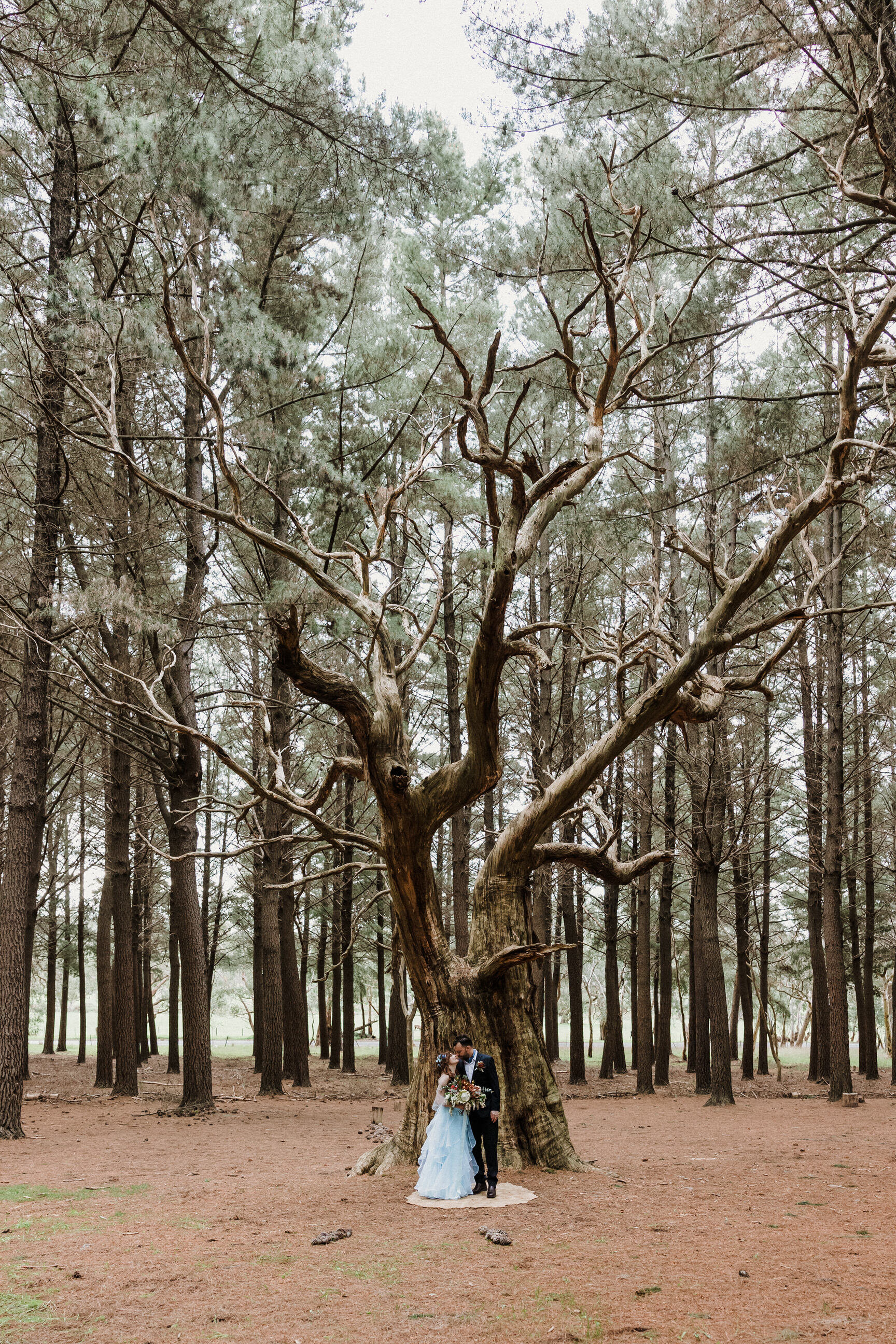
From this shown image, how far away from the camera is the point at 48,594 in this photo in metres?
11.0

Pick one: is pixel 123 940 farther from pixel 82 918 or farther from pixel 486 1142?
pixel 82 918

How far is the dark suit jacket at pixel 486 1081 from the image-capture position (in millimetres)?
7090

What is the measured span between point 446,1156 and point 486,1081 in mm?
604

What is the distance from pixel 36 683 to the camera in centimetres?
1114

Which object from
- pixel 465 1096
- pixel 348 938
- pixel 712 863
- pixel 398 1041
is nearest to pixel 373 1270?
pixel 465 1096

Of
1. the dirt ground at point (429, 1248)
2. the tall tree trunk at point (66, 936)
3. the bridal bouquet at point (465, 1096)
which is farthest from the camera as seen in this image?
the tall tree trunk at point (66, 936)

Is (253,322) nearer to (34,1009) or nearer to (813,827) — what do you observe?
(813,827)

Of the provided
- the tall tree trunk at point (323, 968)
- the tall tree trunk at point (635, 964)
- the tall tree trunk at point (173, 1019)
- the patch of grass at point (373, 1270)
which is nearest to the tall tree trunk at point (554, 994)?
the tall tree trunk at point (635, 964)

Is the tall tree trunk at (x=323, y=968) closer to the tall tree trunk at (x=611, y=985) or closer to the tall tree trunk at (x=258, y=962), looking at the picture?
the tall tree trunk at (x=258, y=962)

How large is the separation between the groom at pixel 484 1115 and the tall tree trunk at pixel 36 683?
5.74 metres

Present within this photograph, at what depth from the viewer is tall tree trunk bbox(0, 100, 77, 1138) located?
10242 millimetres

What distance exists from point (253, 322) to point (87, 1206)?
7.92 meters

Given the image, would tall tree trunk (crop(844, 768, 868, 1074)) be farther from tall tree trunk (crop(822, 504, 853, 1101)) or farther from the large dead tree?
the large dead tree

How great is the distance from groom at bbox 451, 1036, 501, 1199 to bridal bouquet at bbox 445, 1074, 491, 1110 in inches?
1.9
